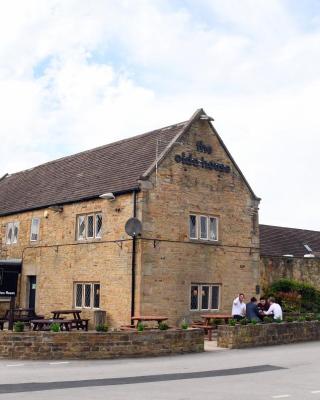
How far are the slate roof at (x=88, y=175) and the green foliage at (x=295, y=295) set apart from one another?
914 cm

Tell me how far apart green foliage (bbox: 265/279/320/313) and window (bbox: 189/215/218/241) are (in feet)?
17.4

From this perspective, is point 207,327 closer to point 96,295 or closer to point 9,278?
point 96,295

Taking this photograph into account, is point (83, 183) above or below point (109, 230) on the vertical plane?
above

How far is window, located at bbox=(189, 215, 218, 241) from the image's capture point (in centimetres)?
2233

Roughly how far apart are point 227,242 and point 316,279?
9.36m

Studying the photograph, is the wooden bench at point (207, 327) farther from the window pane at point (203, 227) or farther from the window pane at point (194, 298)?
the window pane at point (203, 227)

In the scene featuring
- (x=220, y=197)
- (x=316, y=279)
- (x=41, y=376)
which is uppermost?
(x=220, y=197)

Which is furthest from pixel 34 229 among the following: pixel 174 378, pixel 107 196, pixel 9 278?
pixel 174 378

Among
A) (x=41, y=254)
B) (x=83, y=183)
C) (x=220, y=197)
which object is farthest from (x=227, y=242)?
(x=41, y=254)

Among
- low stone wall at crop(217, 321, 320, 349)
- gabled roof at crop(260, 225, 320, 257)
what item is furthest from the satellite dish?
gabled roof at crop(260, 225, 320, 257)

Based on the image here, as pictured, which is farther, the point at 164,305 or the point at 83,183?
the point at 83,183

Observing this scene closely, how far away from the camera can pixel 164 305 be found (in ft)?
68.0

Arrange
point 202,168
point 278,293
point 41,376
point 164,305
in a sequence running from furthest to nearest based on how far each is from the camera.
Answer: point 278,293 → point 202,168 → point 164,305 → point 41,376

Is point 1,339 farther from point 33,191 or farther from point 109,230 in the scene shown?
point 33,191
